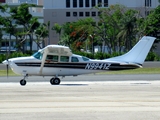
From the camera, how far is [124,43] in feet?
247

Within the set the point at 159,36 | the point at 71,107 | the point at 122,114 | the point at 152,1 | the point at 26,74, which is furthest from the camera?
the point at 152,1

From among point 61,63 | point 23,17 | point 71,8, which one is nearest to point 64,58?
point 61,63

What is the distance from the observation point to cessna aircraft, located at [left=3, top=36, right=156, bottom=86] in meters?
31.6

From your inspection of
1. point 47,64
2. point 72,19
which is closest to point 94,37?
point 72,19

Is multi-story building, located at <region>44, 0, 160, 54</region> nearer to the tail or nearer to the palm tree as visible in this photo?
the palm tree

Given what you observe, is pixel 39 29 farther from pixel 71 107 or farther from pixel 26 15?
pixel 71 107

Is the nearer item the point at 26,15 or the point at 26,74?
the point at 26,74

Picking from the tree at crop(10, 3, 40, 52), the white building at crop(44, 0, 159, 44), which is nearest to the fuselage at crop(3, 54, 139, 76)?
the tree at crop(10, 3, 40, 52)

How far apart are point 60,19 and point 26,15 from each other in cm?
3443

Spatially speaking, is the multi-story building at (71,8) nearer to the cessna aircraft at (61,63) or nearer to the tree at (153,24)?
the tree at (153,24)

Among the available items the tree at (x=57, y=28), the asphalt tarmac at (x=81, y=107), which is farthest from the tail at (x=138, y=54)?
the tree at (x=57, y=28)

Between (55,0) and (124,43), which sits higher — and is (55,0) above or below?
above

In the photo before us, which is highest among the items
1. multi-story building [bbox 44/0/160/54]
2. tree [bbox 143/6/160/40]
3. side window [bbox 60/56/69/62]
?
multi-story building [bbox 44/0/160/54]

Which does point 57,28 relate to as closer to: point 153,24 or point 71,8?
point 71,8
